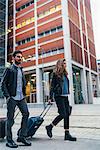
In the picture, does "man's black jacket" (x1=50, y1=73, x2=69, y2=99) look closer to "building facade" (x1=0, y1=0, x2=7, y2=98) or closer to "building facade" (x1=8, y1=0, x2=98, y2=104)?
"building facade" (x1=8, y1=0, x2=98, y2=104)

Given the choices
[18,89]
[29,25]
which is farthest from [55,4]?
[18,89]

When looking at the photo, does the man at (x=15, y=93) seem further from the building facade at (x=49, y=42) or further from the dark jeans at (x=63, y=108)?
the building facade at (x=49, y=42)

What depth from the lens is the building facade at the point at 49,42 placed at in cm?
3164

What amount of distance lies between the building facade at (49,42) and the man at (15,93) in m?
25.5

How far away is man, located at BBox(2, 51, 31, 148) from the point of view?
420 cm

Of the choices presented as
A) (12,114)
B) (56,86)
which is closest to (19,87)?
(12,114)

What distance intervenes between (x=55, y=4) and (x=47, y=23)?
→ 3107 mm

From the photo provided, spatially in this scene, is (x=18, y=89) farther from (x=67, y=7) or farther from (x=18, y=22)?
(x=18, y=22)

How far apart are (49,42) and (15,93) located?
95.8ft

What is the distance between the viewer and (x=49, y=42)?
108ft

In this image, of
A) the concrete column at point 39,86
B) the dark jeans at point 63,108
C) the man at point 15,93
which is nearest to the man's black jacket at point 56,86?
the dark jeans at point 63,108

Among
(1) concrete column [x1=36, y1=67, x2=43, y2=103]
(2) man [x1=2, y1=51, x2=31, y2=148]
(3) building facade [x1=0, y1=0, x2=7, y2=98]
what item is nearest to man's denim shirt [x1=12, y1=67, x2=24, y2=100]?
(2) man [x1=2, y1=51, x2=31, y2=148]

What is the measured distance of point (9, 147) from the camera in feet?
13.2

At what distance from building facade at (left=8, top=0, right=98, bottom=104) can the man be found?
25.5 m
